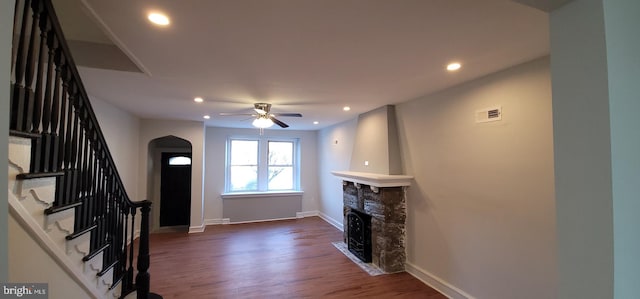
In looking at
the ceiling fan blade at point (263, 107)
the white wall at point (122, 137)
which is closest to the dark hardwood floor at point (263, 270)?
the white wall at point (122, 137)

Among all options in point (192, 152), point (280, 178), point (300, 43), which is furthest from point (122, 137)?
point (300, 43)

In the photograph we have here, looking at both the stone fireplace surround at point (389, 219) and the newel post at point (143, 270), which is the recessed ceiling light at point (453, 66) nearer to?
the stone fireplace surround at point (389, 219)

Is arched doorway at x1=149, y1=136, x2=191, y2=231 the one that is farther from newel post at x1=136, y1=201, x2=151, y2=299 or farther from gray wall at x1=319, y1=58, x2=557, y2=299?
gray wall at x1=319, y1=58, x2=557, y2=299

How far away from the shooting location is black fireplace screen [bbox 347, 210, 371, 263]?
4.07 meters

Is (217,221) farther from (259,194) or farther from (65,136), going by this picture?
(65,136)

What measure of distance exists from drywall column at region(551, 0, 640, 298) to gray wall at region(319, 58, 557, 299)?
5.07 feet

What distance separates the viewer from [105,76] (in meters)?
2.64

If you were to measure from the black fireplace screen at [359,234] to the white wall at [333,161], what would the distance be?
A: 1.29m

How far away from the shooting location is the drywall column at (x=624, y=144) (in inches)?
31.7

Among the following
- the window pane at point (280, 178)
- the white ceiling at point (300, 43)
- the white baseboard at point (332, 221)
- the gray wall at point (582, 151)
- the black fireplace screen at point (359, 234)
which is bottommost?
the white baseboard at point (332, 221)

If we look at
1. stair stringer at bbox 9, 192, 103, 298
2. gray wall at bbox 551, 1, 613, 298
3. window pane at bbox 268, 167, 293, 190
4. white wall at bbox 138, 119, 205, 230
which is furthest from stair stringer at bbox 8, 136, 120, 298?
window pane at bbox 268, 167, 293, 190

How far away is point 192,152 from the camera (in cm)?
552

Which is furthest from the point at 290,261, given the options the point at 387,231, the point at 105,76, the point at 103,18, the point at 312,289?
the point at 103,18

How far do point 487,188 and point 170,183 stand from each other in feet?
20.6
